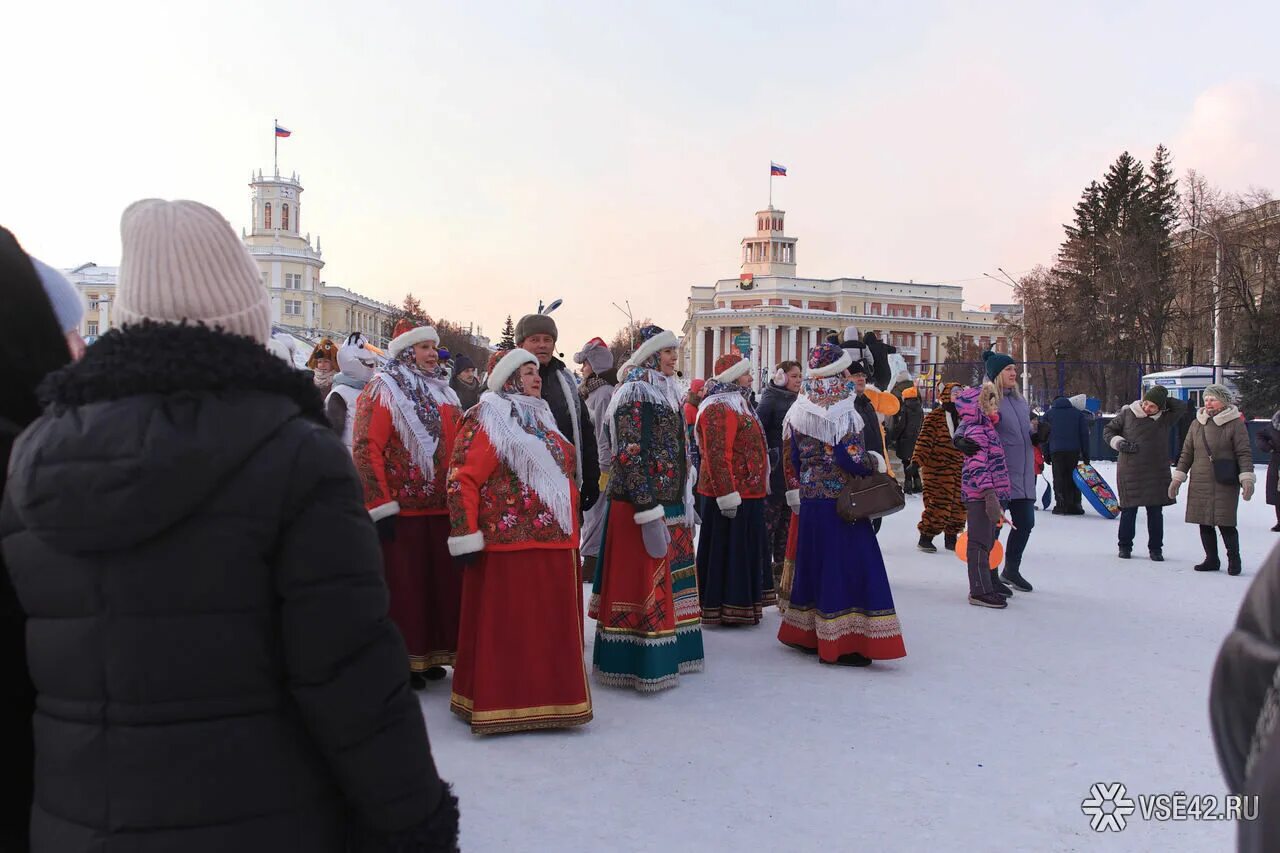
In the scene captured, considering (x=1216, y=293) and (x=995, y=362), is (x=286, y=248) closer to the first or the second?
(x=1216, y=293)

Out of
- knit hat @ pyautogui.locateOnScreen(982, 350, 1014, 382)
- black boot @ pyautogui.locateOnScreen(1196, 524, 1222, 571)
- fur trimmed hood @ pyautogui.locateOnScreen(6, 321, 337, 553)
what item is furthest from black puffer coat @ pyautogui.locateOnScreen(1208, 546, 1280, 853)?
black boot @ pyautogui.locateOnScreen(1196, 524, 1222, 571)

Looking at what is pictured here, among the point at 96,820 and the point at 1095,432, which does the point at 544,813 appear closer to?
the point at 96,820

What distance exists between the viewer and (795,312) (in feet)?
346

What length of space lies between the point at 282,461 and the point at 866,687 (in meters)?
4.89

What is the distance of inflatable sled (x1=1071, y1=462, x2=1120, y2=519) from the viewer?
46.7 feet

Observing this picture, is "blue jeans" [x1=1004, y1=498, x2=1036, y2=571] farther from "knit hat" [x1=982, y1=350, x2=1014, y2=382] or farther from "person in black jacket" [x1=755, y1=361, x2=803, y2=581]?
"person in black jacket" [x1=755, y1=361, x2=803, y2=581]

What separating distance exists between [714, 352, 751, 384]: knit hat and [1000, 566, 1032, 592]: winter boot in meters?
3.31

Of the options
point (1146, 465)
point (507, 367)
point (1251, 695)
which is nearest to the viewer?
point (1251, 695)

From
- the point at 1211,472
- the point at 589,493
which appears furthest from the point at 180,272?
the point at 1211,472

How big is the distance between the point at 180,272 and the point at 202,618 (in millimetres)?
643

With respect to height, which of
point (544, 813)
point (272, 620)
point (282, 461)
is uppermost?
point (282, 461)

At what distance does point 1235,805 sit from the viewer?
145 centimetres

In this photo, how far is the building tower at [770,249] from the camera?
118312 mm

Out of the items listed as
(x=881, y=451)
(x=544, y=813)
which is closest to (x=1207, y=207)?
(x=881, y=451)
